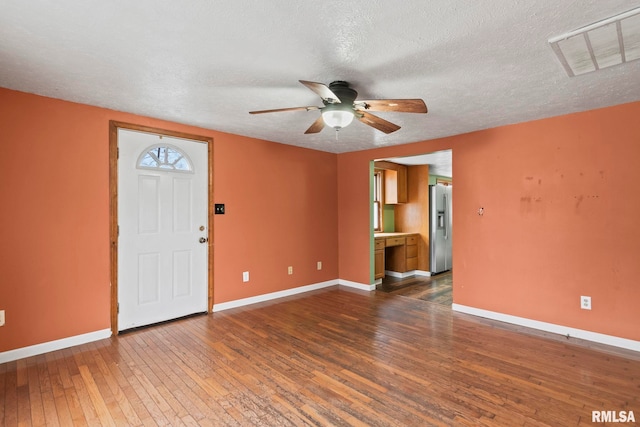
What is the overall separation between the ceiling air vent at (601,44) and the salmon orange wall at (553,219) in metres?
1.28

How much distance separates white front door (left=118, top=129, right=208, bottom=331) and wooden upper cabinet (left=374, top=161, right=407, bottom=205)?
3.76 meters

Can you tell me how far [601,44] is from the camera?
1945 mm

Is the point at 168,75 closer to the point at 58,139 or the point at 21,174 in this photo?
the point at 58,139

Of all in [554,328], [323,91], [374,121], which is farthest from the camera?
[554,328]

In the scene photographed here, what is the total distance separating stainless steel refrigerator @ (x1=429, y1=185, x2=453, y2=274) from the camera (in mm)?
6391

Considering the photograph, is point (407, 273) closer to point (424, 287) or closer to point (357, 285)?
point (424, 287)

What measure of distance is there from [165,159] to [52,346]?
2093mm

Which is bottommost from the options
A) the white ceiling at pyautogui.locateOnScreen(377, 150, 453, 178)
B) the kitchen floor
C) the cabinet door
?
the kitchen floor

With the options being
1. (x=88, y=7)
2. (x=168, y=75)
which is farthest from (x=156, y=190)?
(x=88, y=7)

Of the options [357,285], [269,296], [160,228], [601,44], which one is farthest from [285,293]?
[601,44]

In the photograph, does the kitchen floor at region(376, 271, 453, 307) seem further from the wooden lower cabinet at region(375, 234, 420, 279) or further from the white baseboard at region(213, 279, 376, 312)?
the white baseboard at region(213, 279, 376, 312)

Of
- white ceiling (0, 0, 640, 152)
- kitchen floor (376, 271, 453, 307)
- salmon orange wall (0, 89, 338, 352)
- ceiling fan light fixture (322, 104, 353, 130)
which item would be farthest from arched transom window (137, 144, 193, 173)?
kitchen floor (376, 271, 453, 307)

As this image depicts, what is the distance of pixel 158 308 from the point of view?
12.0 ft

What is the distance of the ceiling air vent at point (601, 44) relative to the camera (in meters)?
1.75
